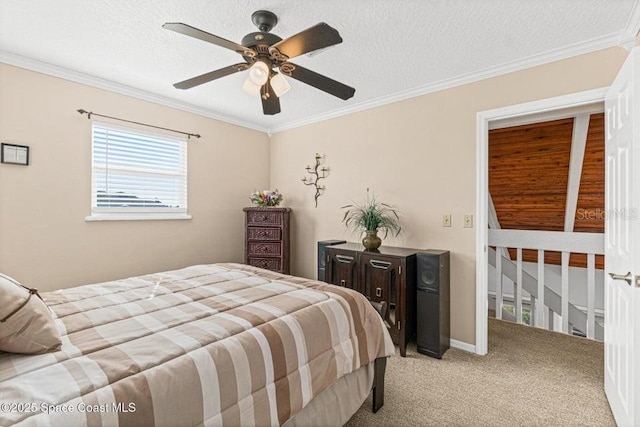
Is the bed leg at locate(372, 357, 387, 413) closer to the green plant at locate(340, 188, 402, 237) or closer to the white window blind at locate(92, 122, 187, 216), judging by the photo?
the green plant at locate(340, 188, 402, 237)

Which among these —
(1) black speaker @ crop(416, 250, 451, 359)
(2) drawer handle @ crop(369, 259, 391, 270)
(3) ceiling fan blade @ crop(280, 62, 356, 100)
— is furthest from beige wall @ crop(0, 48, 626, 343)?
(3) ceiling fan blade @ crop(280, 62, 356, 100)

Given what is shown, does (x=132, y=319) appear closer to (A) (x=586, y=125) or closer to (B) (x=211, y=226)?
(B) (x=211, y=226)

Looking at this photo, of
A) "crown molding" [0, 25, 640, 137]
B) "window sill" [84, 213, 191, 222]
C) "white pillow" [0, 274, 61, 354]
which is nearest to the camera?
"white pillow" [0, 274, 61, 354]

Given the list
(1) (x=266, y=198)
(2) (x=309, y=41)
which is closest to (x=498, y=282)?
(1) (x=266, y=198)

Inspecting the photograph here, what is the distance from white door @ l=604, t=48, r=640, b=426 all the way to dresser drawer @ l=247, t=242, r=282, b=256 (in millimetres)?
3037

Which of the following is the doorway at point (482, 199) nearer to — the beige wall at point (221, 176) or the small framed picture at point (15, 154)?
the beige wall at point (221, 176)

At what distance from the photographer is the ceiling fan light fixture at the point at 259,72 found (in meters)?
1.82

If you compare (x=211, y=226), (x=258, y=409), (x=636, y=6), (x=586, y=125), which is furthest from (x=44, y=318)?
(x=586, y=125)

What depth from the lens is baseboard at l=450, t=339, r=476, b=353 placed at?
2791 mm

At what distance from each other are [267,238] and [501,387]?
274cm

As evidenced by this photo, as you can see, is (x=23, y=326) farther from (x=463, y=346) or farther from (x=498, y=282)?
(x=498, y=282)

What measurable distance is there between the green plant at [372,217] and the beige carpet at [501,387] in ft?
3.88

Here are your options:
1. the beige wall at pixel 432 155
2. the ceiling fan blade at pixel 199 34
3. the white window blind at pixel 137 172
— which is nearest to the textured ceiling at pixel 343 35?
the beige wall at pixel 432 155

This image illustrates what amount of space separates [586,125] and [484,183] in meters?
1.85
